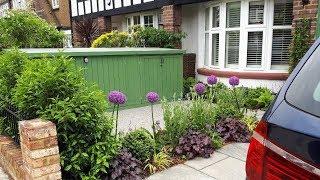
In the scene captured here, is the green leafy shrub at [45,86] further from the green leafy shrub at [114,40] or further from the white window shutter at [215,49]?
the green leafy shrub at [114,40]

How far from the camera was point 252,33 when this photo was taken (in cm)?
740

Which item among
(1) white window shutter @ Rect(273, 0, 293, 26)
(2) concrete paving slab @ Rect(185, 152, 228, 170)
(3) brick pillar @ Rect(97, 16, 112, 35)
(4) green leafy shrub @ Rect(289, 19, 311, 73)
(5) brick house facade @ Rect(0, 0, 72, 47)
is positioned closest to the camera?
(2) concrete paving slab @ Rect(185, 152, 228, 170)

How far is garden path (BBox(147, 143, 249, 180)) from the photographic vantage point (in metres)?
3.39

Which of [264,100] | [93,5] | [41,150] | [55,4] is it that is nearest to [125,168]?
[41,150]

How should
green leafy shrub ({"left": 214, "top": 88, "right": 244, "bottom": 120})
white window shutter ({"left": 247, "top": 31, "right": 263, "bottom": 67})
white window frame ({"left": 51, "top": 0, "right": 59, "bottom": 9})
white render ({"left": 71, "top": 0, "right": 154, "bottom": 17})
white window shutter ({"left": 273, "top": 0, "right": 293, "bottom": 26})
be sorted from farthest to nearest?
white window frame ({"left": 51, "top": 0, "right": 59, "bottom": 9}) < white render ({"left": 71, "top": 0, "right": 154, "bottom": 17}) < white window shutter ({"left": 247, "top": 31, "right": 263, "bottom": 67}) < white window shutter ({"left": 273, "top": 0, "right": 293, "bottom": 26}) < green leafy shrub ({"left": 214, "top": 88, "right": 244, "bottom": 120})

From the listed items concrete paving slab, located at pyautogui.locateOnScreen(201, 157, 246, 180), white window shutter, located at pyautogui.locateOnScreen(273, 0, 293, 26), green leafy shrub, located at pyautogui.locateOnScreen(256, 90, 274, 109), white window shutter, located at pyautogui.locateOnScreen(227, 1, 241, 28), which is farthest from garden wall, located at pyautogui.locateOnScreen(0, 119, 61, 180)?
white window shutter, located at pyautogui.locateOnScreen(227, 1, 241, 28)

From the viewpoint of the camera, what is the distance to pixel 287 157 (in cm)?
129

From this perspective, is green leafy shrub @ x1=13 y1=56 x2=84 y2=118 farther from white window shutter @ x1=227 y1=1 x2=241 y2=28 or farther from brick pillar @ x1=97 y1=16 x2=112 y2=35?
brick pillar @ x1=97 y1=16 x2=112 y2=35

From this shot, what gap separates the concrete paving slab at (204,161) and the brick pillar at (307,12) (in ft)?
11.6

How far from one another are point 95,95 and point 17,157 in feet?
3.57

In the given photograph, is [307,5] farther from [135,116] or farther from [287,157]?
[287,157]

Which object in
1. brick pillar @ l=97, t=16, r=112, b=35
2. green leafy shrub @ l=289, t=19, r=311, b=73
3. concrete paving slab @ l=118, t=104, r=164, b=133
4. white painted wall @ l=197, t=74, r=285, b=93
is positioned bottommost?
concrete paving slab @ l=118, t=104, r=164, b=133

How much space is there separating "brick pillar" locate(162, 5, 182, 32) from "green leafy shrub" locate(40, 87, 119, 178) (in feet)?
20.7

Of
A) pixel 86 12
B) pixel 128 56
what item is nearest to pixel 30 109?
pixel 128 56
